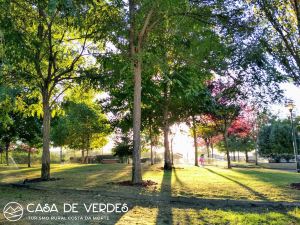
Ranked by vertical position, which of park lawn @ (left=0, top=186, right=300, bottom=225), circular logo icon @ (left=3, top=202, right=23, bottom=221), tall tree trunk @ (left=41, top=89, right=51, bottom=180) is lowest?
park lawn @ (left=0, top=186, right=300, bottom=225)

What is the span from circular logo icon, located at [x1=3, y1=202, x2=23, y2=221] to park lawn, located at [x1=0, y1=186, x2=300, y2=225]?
0.13 m

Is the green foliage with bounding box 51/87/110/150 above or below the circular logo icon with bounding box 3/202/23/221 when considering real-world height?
above

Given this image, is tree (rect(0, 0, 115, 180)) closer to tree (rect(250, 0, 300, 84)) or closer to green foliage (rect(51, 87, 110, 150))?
tree (rect(250, 0, 300, 84))

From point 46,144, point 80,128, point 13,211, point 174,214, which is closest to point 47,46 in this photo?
point 46,144

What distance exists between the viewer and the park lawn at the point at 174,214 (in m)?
7.29

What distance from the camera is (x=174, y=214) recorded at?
322 inches

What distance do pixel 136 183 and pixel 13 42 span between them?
280 inches

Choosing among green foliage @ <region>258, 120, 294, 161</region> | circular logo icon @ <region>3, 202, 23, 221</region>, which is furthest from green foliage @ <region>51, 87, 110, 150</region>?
green foliage @ <region>258, 120, 294, 161</region>

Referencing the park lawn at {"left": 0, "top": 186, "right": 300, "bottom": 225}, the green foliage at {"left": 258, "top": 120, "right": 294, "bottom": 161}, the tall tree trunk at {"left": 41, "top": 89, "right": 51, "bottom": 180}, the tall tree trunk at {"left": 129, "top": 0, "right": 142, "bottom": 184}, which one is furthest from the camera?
the green foliage at {"left": 258, "top": 120, "right": 294, "bottom": 161}

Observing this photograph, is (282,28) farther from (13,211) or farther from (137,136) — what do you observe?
(13,211)

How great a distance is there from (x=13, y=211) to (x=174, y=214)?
3966mm

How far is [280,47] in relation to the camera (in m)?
14.4

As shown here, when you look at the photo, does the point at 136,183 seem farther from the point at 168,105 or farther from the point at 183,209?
the point at 168,105

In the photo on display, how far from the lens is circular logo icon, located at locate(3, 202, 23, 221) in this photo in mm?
7386
